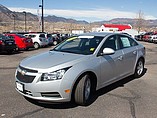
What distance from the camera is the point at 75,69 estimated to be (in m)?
4.50

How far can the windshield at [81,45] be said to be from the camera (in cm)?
541

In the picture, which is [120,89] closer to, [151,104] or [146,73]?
[151,104]

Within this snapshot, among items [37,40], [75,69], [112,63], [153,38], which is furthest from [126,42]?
[153,38]

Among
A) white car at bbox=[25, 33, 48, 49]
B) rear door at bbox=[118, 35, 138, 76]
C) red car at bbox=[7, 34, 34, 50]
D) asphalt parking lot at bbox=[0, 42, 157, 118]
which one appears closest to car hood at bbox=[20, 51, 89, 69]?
asphalt parking lot at bbox=[0, 42, 157, 118]

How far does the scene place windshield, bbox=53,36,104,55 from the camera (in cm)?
541

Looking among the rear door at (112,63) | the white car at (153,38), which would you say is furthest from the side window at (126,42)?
the white car at (153,38)

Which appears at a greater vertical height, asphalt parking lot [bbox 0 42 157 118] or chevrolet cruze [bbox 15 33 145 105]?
chevrolet cruze [bbox 15 33 145 105]

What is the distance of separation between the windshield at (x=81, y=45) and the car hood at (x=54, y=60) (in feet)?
1.24

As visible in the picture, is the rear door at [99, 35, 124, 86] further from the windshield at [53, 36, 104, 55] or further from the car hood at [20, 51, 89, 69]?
the car hood at [20, 51, 89, 69]

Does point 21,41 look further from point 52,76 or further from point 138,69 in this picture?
point 52,76

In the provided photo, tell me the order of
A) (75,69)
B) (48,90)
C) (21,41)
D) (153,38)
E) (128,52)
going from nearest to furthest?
(48,90) → (75,69) → (128,52) → (21,41) → (153,38)

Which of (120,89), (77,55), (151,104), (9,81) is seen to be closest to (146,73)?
(120,89)

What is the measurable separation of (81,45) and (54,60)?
48.6 inches

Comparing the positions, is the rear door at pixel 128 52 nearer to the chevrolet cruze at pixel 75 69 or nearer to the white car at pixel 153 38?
the chevrolet cruze at pixel 75 69
